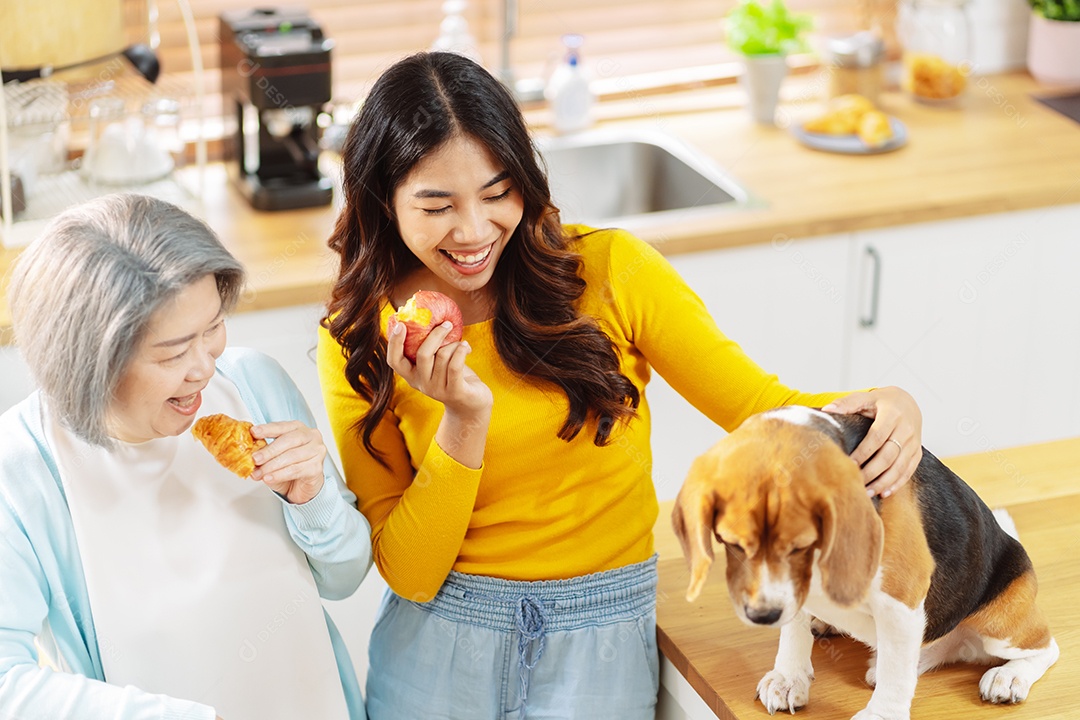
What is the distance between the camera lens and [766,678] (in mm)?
1403

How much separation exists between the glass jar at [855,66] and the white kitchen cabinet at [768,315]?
655mm

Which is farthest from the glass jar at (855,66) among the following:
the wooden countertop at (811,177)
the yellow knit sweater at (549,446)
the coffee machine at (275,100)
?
the yellow knit sweater at (549,446)

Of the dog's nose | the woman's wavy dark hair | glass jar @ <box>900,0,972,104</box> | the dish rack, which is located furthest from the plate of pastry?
the dog's nose

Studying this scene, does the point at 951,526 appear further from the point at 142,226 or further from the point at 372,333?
the point at 142,226

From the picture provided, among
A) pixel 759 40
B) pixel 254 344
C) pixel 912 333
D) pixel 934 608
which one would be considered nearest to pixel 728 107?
pixel 759 40

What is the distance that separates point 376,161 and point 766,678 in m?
0.70

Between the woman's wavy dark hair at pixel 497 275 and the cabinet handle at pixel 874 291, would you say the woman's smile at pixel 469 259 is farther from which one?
the cabinet handle at pixel 874 291

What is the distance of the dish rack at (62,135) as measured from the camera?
2404mm

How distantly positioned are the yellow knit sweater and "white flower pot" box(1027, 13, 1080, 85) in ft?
6.51

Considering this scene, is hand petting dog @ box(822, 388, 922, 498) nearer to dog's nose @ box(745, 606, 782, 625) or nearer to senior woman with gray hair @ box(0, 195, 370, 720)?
dog's nose @ box(745, 606, 782, 625)

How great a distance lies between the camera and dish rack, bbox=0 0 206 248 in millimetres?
2404

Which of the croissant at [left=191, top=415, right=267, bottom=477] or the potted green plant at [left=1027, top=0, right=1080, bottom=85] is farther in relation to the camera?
the potted green plant at [left=1027, top=0, right=1080, bottom=85]

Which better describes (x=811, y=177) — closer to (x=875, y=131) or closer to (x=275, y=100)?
(x=875, y=131)

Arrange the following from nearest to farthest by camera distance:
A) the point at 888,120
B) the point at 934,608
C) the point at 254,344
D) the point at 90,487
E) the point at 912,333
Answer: the point at 934,608 → the point at 90,487 → the point at 254,344 → the point at 912,333 → the point at 888,120
